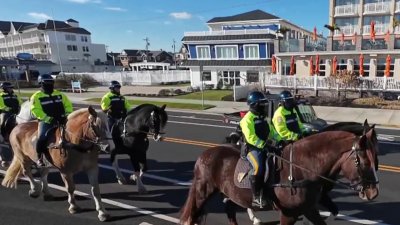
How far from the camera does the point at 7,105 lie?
10.7 metres

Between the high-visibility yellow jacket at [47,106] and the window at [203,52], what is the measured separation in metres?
32.9

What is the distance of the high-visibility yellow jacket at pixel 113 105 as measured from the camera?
9.48m

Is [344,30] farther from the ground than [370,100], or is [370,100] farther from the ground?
[344,30]

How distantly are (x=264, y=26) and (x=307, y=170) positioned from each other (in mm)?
46531

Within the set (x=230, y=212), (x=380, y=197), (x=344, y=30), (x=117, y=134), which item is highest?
(x=344, y=30)

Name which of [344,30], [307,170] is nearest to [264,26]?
[344,30]

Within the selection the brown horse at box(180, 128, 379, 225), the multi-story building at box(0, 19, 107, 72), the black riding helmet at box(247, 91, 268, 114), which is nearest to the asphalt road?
the brown horse at box(180, 128, 379, 225)

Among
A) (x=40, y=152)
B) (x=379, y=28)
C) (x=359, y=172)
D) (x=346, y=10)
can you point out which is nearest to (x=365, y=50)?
(x=379, y=28)

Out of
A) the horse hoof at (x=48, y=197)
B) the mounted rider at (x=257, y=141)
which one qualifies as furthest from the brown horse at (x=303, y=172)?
the horse hoof at (x=48, y=197)

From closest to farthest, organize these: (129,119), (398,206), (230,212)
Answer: (230,212) < (398,206) < (129,119)

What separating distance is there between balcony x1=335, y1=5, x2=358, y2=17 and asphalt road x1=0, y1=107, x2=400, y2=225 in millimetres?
37181

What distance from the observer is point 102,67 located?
82.1 meters

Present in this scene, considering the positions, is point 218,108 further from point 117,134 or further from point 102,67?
point 102,67

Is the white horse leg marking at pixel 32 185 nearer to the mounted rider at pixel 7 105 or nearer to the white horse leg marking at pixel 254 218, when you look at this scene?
the mounted rider at pixel 7 105
